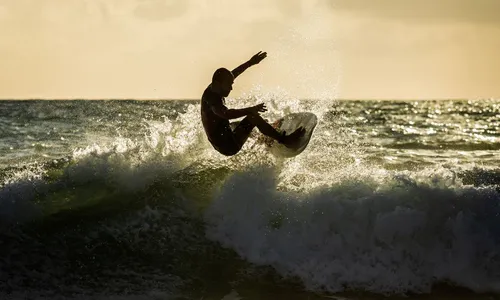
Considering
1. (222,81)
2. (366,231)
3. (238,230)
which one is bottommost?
(366,231)

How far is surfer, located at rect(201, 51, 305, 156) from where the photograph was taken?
33.3 feet

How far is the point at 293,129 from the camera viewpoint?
11.5 meters

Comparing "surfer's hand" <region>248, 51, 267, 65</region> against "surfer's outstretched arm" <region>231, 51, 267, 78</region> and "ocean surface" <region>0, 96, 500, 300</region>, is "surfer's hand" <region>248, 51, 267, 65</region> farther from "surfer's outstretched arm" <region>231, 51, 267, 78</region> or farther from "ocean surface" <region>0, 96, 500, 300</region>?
"ocean surface" <region>0, 96, 500, 300</region>

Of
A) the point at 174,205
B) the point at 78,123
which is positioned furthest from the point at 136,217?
the point at 78,123

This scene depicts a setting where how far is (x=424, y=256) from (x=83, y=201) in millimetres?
5701

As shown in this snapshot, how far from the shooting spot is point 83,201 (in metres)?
11.4

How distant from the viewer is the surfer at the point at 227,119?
10.2m

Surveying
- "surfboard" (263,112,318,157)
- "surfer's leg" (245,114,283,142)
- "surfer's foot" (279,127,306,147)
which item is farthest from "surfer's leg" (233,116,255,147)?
"surfboard" (263,112,318,157)

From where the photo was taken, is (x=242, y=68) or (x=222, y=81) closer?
(x=222, y=81)

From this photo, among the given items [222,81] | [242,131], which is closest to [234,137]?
[242,131]

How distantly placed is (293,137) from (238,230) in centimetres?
179

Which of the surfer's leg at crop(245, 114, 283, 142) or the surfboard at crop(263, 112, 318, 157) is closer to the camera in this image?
the surfer's leg at crop(245, 114, 283, 142)

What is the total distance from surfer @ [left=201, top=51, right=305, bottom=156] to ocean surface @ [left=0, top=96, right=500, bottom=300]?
0.81 meters

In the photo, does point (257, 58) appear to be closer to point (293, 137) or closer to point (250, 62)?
point (250, 62)
